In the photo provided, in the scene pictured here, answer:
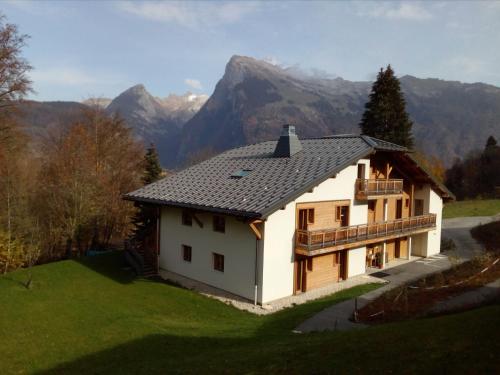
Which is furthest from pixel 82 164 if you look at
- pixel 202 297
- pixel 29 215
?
pixel 202 297

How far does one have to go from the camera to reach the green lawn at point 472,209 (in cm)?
4372

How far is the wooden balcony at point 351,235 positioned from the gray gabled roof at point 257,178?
7.44 ft

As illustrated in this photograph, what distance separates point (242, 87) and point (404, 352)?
16754 cm

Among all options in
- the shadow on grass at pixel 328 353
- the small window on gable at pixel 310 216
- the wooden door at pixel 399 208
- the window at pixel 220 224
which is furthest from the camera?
the wooden door at pixel 399 208

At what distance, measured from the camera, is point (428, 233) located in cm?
2784

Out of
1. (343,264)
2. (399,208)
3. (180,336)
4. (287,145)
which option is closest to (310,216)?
(343,264)

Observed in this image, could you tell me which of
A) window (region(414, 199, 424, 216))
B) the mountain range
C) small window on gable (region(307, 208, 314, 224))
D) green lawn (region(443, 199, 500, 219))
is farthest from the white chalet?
the mountain range

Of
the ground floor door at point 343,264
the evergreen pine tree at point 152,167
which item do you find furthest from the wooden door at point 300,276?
the evergreen pine tree at point 152,167

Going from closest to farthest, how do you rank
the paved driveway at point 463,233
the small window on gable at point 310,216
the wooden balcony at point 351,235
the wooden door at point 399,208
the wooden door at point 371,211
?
the wooden balcony at point 351,235 → the small window on gable at point 310,216 → the wooden door at point 371,211 → the wooden door at point 399,208 → the paved driveway at point 463,233

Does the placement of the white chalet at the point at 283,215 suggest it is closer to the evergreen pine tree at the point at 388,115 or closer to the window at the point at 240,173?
the window at the point at 240,173

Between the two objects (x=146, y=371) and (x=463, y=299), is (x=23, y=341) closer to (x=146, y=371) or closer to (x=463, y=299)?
(x=146, y=371)

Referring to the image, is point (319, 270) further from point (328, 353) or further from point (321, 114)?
point (321, 114)

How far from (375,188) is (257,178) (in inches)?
272

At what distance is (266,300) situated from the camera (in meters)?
17.5
